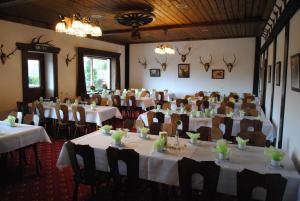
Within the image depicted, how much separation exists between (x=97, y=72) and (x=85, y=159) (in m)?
8.47

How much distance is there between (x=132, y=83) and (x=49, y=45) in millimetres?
5600

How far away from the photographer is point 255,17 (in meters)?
6.85

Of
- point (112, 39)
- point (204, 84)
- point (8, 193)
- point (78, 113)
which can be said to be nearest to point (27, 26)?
point (78, 113)

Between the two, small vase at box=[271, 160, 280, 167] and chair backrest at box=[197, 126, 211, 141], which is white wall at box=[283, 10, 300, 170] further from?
chair backrest at box=[197, 126, 211, 141]

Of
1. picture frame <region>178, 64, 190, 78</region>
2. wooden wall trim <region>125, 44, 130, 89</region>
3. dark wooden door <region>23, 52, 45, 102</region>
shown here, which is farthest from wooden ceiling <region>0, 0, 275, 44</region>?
wooden wall trim <region>125, 44, 130, 89</region>

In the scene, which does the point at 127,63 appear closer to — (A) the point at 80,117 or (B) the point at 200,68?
(B) the point at 200,68

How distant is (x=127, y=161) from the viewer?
2.75m

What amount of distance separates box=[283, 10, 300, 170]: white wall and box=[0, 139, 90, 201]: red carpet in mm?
2843

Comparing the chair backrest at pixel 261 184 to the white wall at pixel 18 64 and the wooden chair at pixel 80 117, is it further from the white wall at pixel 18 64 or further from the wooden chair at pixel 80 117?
the white wall at pixel 18 64

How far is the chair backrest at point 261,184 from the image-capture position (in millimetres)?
2033

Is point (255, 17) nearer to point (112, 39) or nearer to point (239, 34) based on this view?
point (239, 34)

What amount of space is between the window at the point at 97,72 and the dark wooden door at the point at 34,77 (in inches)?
82.5

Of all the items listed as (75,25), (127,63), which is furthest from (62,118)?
(127,63)

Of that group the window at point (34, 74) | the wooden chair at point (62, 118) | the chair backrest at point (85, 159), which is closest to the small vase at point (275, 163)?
the chair backrest at point (85, 159)
